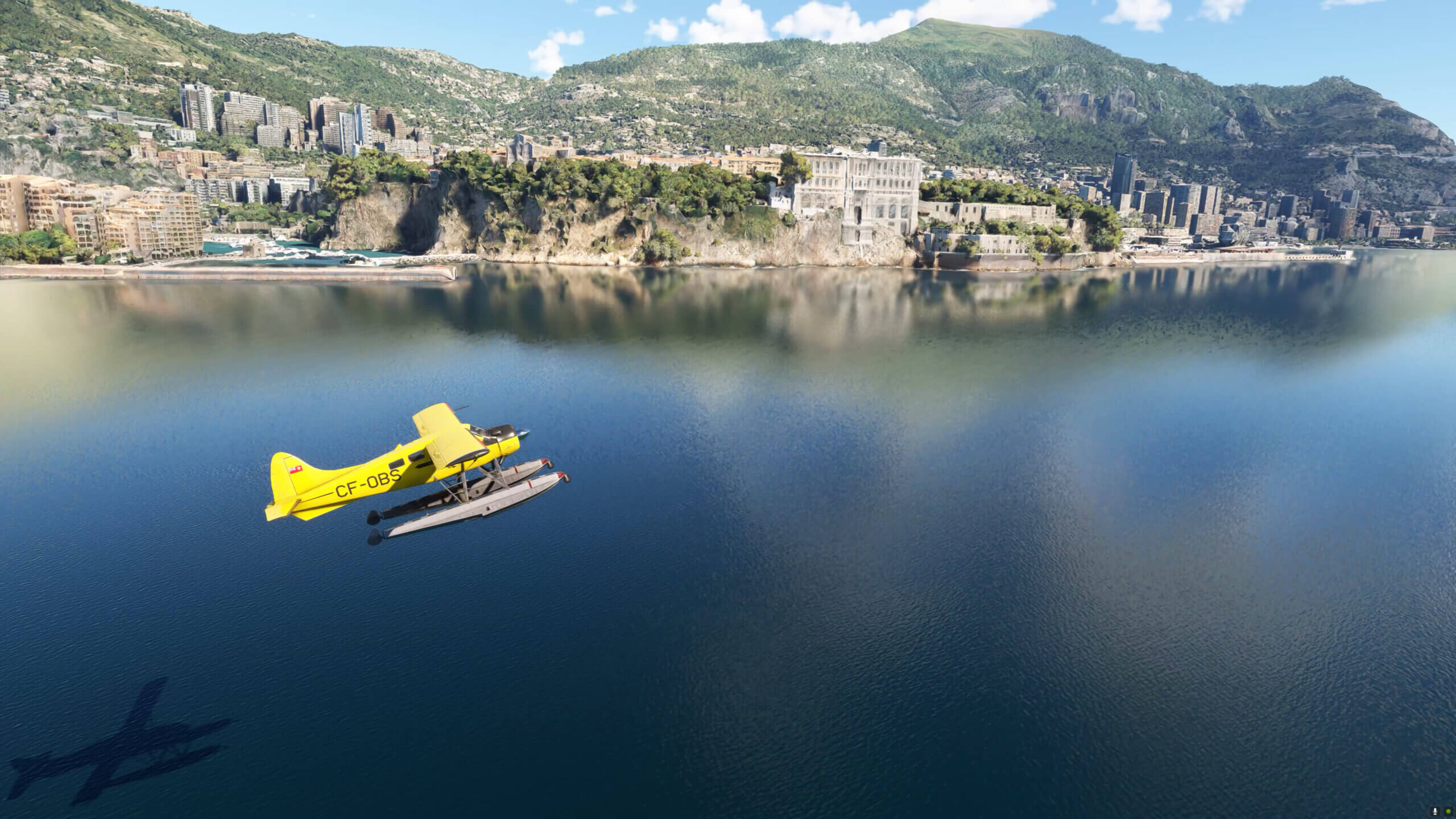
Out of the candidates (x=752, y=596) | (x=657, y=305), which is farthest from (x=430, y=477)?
(x=657, y=305)

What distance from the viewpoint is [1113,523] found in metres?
41.6

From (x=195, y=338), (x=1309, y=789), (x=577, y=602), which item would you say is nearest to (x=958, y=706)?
(x=1309, y=789)

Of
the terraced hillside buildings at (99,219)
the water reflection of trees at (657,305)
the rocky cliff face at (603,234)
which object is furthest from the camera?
the rocky cliff face at (603,234)

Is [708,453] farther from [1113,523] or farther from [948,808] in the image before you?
[948,808]

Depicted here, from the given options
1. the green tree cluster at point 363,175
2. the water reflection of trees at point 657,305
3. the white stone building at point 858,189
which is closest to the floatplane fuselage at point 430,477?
the water reflection of trees at point 657,305

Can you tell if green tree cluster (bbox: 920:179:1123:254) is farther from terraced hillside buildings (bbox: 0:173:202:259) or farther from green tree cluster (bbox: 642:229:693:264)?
terraced hillside buildings (bbox: 0:173:202:259)

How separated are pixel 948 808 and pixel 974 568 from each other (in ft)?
49.9

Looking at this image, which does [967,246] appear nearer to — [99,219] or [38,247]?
[99,219]

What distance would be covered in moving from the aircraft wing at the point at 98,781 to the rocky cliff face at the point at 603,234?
133 meters

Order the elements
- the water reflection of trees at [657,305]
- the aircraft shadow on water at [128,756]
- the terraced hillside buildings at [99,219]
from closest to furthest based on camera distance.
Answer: the aircraft shadow on water at [128,756], the water reflection of trees at [657,305], the terraced hillside buildings at [99,219]

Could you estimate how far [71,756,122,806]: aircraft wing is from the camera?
22.6 metres

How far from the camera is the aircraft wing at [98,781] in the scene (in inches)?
891

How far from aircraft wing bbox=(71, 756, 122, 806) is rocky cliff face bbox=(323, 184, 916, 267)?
5243 inches

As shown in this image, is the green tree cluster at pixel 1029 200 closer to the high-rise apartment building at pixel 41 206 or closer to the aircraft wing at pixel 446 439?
the aircraft wing at pixel 446 439
